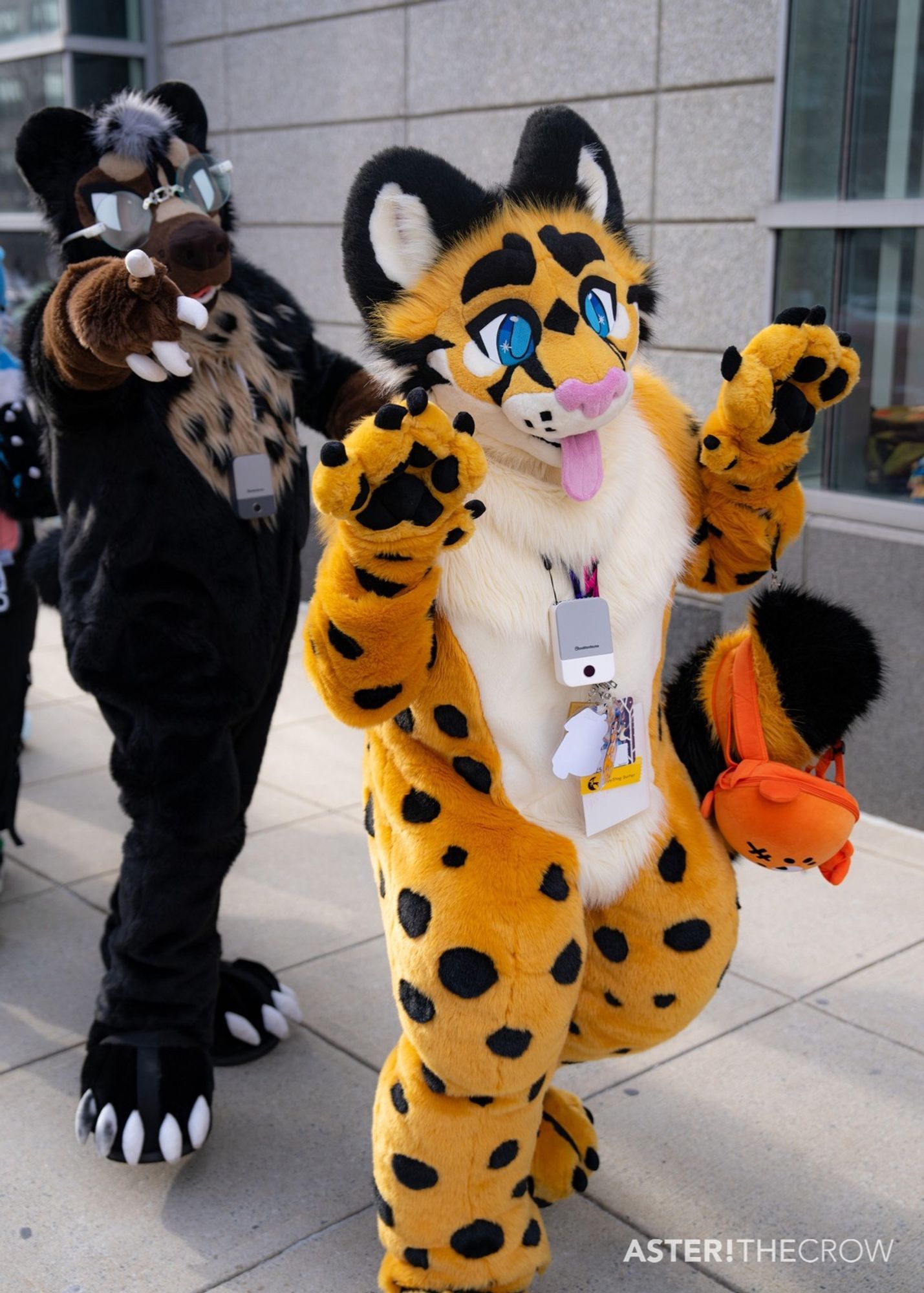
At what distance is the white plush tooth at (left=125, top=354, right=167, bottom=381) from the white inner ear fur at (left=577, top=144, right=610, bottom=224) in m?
0.78

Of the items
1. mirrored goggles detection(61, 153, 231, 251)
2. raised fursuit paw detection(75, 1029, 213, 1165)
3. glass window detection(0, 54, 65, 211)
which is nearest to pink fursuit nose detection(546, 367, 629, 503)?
mirrored goggles detection(61, 153, 231, 251)

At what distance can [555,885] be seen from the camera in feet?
6.86

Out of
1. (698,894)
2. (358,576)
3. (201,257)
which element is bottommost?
(698,894)

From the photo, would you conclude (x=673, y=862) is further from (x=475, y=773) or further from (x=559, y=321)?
(x=559, y=321)

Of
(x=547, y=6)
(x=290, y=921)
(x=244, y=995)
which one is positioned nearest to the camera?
(x=244, y=995)

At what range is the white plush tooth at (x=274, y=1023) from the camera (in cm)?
321

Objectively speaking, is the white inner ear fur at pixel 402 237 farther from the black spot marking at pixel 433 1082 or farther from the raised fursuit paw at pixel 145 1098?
the raised fursuit paw at pixel 145 1098

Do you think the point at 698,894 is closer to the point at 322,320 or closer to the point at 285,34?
the point at 322,320

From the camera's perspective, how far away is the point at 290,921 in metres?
3.85

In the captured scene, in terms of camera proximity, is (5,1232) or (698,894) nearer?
(698,894)

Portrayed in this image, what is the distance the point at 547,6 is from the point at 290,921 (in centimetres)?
374

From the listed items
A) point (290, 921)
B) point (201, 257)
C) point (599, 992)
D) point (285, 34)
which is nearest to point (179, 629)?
point (201, 257)

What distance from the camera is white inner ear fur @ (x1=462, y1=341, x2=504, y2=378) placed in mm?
2004

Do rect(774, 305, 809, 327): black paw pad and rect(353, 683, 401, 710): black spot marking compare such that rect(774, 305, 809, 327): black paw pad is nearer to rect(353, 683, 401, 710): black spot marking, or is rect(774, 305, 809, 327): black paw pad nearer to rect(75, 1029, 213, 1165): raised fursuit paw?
rect(353, 683, 401, 710): black spot marking
